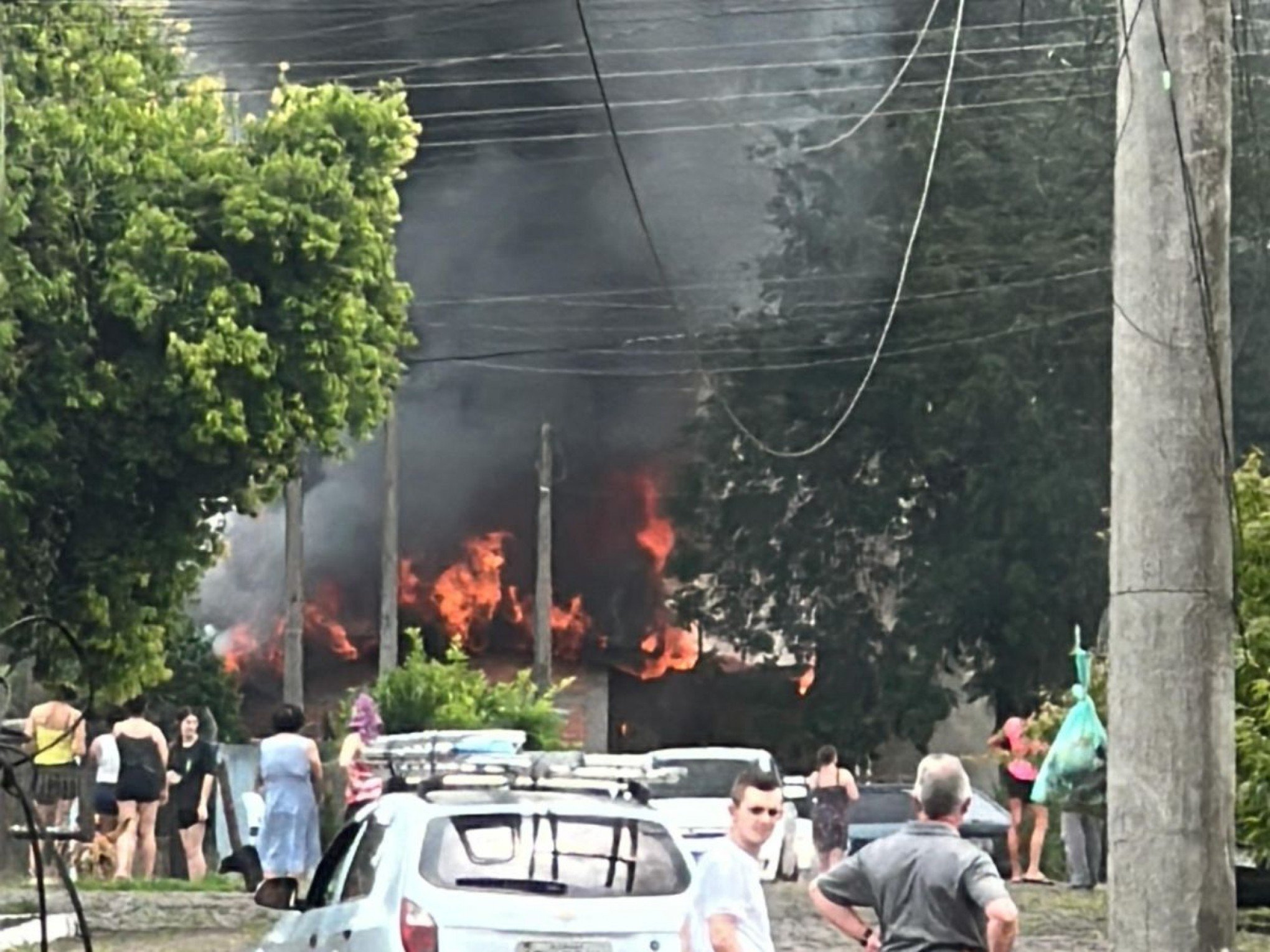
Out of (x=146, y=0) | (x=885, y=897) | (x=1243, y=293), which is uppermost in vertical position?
(x=146, y=0)

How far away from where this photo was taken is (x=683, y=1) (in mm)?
44875

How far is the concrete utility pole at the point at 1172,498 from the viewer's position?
8.25m

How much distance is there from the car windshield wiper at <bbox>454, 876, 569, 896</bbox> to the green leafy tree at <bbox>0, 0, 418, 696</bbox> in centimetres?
1609

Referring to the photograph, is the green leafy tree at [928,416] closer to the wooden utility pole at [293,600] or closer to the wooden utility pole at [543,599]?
the wooden utility pole at [543,599]

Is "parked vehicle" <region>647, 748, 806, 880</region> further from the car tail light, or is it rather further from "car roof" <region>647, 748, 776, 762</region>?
the car tail light

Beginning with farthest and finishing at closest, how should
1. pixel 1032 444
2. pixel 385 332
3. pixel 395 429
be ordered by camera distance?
pixel 395 429 < pixel 1032 444 < pixel 385 332

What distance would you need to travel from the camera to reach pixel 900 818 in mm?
27797

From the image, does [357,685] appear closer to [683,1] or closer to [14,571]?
[683,1]

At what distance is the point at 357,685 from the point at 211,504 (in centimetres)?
2235

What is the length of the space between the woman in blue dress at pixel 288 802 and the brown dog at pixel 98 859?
169 inches

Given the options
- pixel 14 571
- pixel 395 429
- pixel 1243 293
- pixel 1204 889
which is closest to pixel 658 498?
pixel 395 429

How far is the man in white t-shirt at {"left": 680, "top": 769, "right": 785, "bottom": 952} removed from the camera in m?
8.97

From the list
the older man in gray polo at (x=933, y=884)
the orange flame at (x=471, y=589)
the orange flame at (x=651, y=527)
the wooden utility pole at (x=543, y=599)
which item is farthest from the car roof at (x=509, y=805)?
the orange flame at (x=471, y=589)

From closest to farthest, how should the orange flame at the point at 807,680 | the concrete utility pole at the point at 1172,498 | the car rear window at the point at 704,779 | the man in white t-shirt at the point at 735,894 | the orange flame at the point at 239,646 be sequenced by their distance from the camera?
the concrete utility pole at the point at 1172,498 → the man in white t-shirt at the point at 735,894 → the car rear window at the point at 704,779 → the orange flame at the point at 807,680 → the orange flame at the point at 239,646
